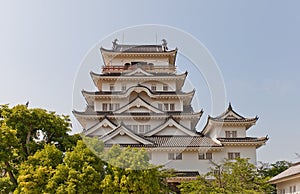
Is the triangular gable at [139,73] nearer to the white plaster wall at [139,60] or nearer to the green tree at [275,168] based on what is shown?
the white plaster wall at [139,60]

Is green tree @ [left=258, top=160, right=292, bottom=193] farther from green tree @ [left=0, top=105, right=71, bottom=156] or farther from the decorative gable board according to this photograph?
green tree @ [left=0, top=105, right=71, bottom=156]

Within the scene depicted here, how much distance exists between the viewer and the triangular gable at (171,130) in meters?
21.9

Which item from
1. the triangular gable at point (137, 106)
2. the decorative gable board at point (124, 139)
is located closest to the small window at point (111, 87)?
the triangular gable at point (137, 106)

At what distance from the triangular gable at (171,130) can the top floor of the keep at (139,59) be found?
453 cm

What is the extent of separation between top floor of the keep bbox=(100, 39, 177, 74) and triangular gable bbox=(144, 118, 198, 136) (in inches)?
178

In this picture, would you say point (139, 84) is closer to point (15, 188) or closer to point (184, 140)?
point (184, 140)

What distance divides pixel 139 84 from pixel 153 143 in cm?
476

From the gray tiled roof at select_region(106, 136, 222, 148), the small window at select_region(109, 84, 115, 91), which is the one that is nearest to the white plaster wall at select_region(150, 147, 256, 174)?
the gray tiled roof at select_region(106, 136, 222, 148)

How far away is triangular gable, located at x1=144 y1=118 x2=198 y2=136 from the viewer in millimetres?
21930

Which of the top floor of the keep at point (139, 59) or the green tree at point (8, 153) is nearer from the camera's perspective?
the green tree at point (8, 153)

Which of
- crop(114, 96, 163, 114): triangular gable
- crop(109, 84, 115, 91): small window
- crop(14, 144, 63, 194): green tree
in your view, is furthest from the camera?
crop(109, 84, 115, 91): small window

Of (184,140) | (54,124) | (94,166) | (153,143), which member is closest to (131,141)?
(153,143)

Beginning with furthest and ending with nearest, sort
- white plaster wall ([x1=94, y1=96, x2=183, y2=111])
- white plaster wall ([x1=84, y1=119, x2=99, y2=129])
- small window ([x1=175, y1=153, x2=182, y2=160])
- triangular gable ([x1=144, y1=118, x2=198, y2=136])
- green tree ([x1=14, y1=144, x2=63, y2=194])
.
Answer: white plaster wall ([x1=94, y1=96, x2=183, y2=111]) → white plaster wall ([x1=84, y1=119, x2=99, y2=129]) → triangular gable ([x1=144, y1=118, x2=198, y2=136]) → small window ([x1=175, y1=153, x2=182, y2=160]) → green tree ([x1=14, y1=144, x2=63, y2=194])

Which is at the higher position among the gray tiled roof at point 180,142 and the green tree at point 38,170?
the gray tiled roof at point 180,142
